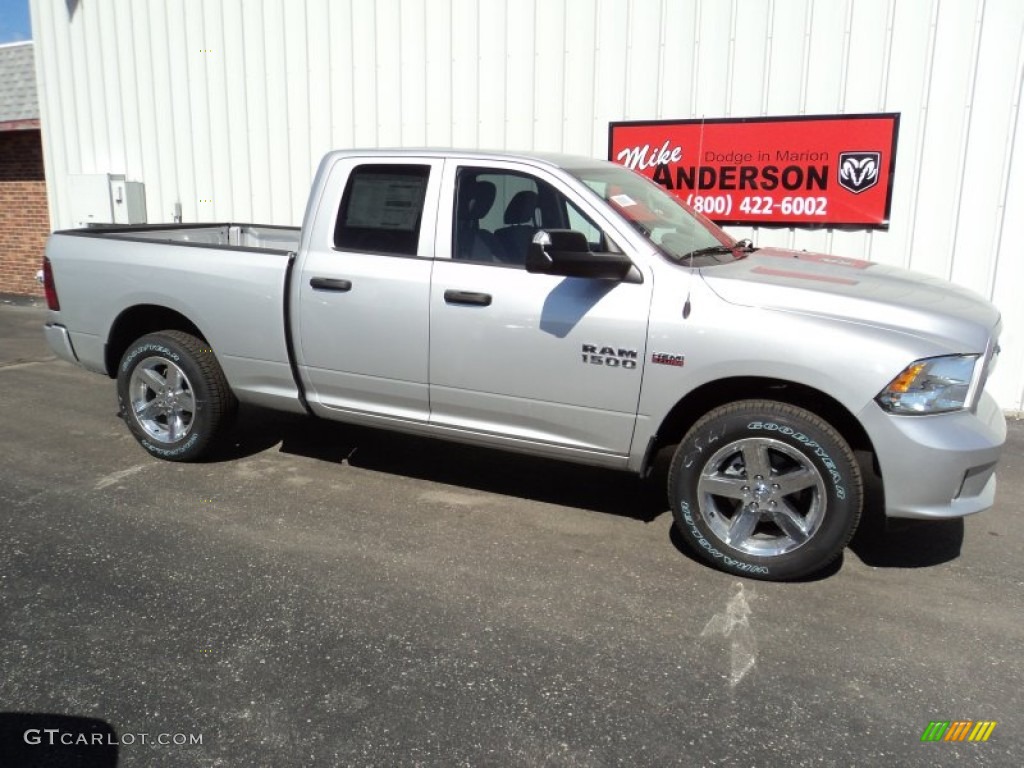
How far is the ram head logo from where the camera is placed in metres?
7.07

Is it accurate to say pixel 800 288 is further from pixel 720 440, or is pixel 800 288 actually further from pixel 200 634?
pixel 200 634

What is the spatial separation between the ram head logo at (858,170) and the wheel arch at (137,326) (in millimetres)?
5320

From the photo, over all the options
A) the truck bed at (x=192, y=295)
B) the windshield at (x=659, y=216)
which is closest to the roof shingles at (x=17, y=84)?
the truck bed at (x=192, y=295)

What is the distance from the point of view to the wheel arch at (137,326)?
17.9 feet

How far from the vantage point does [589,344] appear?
13.4 feet

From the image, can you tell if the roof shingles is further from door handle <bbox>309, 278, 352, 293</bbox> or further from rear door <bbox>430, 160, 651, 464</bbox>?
rear door <bbox>430, 160, 651, 464</bbox>

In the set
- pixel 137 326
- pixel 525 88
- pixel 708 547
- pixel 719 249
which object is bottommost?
pixel 708 547

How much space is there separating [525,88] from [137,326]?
14.6 ft

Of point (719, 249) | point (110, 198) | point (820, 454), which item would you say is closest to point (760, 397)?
point (820, 454)

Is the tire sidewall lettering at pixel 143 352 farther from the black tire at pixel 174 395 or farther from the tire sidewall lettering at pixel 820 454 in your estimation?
the tire sidewall lettering at pixel 820 454

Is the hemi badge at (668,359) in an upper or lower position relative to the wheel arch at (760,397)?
upper

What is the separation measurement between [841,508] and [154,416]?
4.20 metres

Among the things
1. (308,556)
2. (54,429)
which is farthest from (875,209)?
(54,429)

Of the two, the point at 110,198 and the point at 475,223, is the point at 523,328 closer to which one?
the point at 475,223
